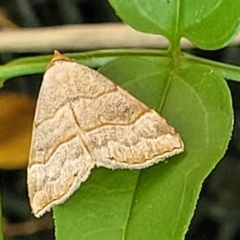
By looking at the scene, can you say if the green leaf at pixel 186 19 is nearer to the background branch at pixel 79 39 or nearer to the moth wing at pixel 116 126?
the moth wing at pixel 116 126

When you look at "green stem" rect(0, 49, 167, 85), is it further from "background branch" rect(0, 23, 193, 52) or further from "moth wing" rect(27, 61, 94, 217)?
"background branch" rect(0, 23, 193, 52)

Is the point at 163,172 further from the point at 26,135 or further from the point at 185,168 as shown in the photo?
the point at 26,135

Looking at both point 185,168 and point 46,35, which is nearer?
point 185,168

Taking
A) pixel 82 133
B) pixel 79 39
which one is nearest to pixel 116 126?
pixel 82 133

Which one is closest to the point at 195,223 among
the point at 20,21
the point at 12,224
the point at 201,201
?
the point at 201,201

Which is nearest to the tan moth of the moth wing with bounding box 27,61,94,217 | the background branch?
the moth wing with bounding box 27,61,94,217

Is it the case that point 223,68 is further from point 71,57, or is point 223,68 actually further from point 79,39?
point 79,39

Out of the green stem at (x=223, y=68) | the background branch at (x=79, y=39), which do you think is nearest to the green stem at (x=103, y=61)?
the green stem at (x=223, y=68)
